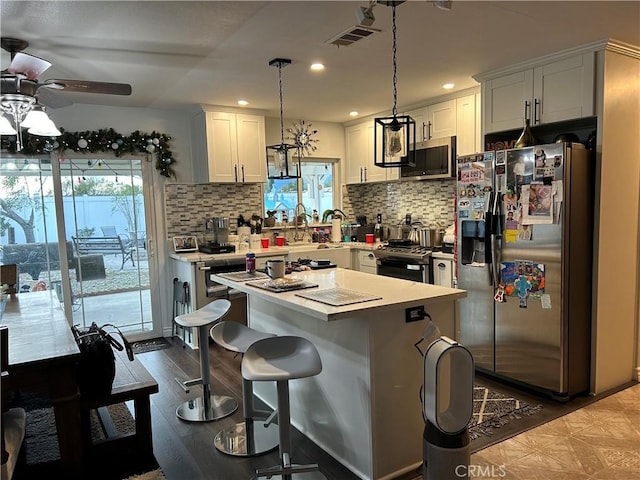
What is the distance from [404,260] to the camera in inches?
184

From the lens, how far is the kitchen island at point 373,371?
7.36 ft

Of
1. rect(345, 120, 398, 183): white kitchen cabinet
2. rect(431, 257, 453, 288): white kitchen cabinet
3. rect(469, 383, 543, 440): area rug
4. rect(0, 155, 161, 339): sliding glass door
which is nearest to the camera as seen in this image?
rect(469, 383, 543, 440): area rug

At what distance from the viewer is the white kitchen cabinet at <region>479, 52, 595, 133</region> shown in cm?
317

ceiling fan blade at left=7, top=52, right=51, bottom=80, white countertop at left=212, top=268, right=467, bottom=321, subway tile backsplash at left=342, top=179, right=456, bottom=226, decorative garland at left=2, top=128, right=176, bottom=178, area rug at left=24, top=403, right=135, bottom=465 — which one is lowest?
area rug at left=24, top=403, right=135, bottom=465

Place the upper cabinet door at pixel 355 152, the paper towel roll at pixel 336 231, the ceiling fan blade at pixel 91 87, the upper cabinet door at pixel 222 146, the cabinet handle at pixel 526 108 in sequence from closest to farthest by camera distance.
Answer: the ceiling fan blade at pixel 91 87, the cabinet handle at pixel 526 108, the upper cabinet door at pixel 222 146, the upper cabinet door at pixel 355 152, the paper towel roll at pixel 336 231

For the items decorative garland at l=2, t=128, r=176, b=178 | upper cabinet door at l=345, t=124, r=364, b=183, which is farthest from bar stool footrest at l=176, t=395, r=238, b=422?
upper cabinet door at l=345, t=124, r=364, b=183

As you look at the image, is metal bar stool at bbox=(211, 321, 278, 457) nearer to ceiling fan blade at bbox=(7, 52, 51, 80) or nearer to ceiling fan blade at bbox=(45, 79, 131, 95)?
ceiling fan blade at bbox=(45, 79, 131, 95)

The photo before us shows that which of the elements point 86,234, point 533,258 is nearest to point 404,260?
point 533,258

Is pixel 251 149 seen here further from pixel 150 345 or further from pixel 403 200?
pixel 150 345

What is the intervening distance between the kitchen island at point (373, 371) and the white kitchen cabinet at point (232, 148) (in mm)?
2567

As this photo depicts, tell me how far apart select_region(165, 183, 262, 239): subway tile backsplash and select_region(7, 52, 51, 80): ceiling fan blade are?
2646 mm

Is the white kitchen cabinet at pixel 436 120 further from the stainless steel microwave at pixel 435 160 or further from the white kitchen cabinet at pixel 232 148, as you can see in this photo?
the white kitchen cabinet at pixel 232 148

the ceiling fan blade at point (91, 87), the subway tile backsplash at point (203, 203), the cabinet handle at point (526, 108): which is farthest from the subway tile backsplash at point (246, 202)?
the ceiling fan blade at point (91, 87)

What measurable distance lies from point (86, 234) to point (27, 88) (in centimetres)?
253
